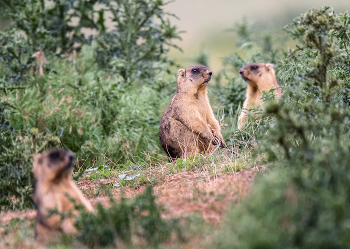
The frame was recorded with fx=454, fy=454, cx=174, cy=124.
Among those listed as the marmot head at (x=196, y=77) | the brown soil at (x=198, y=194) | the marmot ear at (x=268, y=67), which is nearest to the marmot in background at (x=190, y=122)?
the marmot head at (x=196, y=77)

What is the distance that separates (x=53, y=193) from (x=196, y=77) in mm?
4698

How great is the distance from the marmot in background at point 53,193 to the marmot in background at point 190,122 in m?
3.72

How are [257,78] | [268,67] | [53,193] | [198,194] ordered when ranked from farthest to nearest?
1. [268,67]
2. [257,78]
3. [198,194]
4. [53,193]

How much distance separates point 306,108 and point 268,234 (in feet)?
8.72

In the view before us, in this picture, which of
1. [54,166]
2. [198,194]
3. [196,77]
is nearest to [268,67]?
[196,77]

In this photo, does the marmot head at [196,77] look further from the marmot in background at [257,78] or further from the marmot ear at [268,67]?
the marmot ear at [268,67]

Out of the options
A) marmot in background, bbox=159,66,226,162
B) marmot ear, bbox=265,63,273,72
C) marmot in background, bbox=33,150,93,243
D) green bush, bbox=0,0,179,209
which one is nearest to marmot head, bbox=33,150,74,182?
marmot in background, bbox=33,150,93,243

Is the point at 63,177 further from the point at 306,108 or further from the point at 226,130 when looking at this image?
the point at 226,130

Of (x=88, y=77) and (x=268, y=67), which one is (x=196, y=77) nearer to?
(x=268, y=67)

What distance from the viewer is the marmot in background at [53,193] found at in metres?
3.89

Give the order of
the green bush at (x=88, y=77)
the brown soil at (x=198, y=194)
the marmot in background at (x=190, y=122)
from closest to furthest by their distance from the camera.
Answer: the brown soil at (x=198, y=194), the marmot in background at (x=190, y=122), the green bush at (x=88, y=77)

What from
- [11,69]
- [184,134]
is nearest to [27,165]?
[184,134]

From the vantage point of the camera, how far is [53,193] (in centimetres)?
405

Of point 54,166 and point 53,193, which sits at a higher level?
point 54,166
